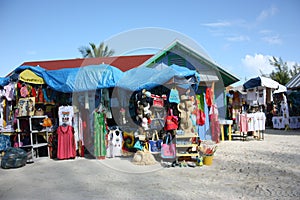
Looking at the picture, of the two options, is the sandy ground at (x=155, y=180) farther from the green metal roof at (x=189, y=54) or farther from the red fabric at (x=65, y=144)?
the green metal roof at (x=189, y=54)

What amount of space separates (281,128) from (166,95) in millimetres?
12173

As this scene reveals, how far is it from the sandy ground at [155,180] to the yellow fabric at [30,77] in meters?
2.66

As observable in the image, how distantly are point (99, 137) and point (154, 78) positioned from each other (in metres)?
2.55

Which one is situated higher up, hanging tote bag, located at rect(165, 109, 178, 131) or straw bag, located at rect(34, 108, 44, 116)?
straw bag, located at rect(34, 108, 44, 116)

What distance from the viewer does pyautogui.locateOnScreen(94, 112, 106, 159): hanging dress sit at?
8.92 meters

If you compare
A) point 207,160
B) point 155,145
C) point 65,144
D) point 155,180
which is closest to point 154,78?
point 155,145

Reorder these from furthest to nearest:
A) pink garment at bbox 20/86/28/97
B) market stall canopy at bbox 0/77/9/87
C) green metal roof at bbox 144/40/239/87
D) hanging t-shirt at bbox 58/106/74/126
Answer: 1. green metal roof at bbox 144/40/239/87
2. market stall canopy at bbox 0/77/9/87
3. pink garment at bbox 20/86/28/97
4. hanging t-shirt at bbox 58/106/74/126

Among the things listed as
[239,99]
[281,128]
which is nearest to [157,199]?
[239,99]

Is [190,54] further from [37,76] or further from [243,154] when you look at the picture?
[37,76]

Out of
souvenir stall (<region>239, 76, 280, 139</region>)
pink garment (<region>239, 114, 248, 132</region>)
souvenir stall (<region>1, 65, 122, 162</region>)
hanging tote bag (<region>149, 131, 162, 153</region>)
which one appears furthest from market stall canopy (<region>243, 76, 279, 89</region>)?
souvenir stall (<region>1, 65, 122, 162</region>)

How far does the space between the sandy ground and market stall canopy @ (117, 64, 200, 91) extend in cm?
230

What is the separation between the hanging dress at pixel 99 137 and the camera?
8.92m

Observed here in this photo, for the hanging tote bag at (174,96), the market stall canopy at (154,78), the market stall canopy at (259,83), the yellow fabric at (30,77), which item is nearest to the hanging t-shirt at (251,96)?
the market stall canopy at (259,83)

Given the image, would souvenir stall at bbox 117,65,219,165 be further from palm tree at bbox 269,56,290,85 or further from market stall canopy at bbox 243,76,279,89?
palm tree at bbox 269,56,290,85
